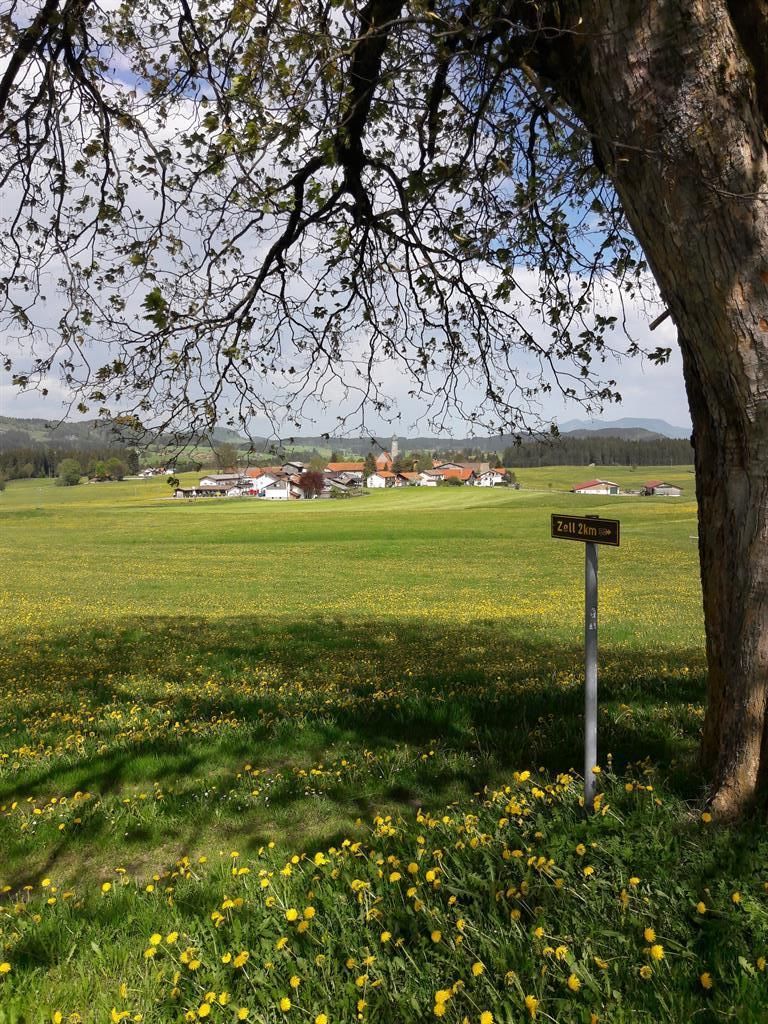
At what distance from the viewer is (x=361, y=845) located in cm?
379

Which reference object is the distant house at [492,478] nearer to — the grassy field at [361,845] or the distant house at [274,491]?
the distant house at [274,491]

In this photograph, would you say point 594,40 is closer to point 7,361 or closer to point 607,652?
point 7,361

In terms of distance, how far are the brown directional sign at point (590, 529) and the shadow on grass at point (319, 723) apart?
59.9 inches

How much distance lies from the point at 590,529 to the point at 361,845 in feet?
7.60

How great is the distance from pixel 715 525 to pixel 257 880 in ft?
10.6

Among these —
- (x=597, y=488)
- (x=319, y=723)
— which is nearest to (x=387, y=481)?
(x=597, y=488)

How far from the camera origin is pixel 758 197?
2975mm

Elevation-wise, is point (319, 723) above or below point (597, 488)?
above

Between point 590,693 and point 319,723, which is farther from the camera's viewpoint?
point 319,723

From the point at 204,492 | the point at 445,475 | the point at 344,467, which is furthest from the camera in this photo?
the point at 344,467

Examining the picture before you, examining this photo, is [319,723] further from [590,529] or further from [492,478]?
[492,478]

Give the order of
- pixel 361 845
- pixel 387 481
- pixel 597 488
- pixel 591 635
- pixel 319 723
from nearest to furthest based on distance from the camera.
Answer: pixel 591 635
pixel 361 845
pixel 319 723
pixel 597 488
pixel 387 481

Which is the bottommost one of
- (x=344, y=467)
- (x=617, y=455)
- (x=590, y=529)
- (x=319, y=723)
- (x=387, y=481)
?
(x=319, y=723)

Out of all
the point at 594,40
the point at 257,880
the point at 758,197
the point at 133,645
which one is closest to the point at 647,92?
the point at 594,40
